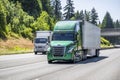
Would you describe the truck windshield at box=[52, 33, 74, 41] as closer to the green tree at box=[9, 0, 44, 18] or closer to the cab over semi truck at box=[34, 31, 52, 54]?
the cab over semi truck at box=[34, 31, 52, 54]

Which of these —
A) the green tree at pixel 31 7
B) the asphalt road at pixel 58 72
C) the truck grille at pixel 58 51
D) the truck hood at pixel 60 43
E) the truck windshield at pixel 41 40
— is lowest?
the asphalt road at pixel 58 72

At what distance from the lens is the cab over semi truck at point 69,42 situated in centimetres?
2861

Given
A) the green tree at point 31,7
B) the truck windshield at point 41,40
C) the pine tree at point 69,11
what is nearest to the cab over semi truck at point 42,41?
the truck windshield at point 41,40

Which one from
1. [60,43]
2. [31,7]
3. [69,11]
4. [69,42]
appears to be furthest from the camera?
[69,11]

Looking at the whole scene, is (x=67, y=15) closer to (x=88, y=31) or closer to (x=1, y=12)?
(x=1, y=12)

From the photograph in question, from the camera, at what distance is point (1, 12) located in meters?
72.2

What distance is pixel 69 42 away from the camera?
95.3 feet

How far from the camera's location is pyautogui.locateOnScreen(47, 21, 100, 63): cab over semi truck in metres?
28.6

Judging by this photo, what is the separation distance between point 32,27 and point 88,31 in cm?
6196

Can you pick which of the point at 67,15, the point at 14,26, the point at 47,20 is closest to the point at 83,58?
the point at 14,26

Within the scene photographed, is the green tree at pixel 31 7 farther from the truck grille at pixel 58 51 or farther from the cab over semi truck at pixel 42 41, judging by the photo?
the truck grille at pixel 58 51

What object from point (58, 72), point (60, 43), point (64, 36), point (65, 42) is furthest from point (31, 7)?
point (58, 72)

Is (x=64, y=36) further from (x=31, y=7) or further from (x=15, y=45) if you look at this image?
(x=31, y=7)

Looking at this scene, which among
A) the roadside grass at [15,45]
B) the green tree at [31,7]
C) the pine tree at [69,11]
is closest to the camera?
the roadside grass at [15,45]
